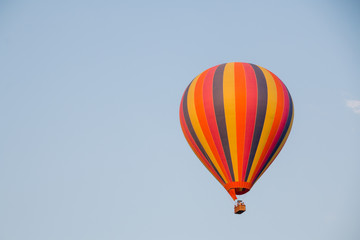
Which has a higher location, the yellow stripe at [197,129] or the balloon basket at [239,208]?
the yellow stripe at [197,129]

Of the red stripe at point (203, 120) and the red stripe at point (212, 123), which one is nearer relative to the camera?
the red stripe at point (212, 123)

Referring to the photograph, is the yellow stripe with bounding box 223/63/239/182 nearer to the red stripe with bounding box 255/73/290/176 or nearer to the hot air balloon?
the hot air balloon

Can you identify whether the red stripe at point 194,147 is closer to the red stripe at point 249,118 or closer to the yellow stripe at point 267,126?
the red stripe at point 249,118

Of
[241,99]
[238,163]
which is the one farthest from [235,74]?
[238,163]

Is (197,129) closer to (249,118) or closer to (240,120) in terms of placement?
(240,120)

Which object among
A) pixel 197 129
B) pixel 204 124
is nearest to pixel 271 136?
pixel 204 124

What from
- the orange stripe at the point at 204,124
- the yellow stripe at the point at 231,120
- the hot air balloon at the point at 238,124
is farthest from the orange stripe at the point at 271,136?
the orange stripe at the point at 204,124

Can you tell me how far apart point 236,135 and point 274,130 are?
74.1 inches

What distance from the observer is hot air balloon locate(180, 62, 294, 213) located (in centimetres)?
3728

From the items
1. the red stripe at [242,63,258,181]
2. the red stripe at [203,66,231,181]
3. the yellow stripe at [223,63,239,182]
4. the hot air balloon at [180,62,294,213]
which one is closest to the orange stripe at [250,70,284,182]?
the hot air balloon at [180,62,294,213]

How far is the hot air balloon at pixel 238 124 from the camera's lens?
37.3 metres

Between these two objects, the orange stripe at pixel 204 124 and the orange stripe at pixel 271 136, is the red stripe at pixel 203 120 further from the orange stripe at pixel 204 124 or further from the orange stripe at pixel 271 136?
the orange stripe at pixel 271 136

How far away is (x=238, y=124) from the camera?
3731cm

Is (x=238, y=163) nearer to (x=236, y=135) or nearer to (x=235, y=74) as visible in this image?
(x=236, y=135)
